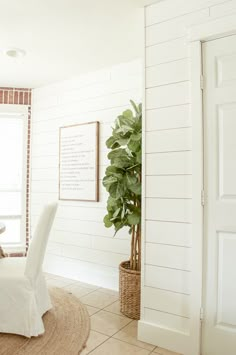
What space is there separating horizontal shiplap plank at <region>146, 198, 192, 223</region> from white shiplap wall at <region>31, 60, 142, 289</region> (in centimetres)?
105

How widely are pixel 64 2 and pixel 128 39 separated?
2.45 feet

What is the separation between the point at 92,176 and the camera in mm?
3359

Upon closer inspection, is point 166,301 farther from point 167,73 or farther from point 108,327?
point 167,73

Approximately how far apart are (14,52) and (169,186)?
2.17m

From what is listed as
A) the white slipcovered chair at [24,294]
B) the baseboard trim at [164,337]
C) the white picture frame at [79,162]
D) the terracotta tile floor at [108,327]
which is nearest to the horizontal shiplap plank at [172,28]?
the white picture frame at [79,162]

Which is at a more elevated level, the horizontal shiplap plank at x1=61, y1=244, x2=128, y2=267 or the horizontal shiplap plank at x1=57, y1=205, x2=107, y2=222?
the horizontal shiplap plank at x1=57, y1=205, x2=107, y2=222

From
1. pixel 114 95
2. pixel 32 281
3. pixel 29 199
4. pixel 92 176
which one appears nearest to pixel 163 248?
pixel 32 281

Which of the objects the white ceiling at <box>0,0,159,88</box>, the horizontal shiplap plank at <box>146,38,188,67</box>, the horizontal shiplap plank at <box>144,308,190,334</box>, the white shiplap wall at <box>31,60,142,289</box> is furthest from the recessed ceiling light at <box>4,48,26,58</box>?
the horizontal shiplap plank at <box>144,308,190,334</box>

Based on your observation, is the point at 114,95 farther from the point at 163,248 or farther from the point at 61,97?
the point at 163,248

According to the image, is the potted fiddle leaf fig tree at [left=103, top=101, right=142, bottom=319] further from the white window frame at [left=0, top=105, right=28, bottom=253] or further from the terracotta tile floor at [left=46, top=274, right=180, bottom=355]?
the white window frame at [left=0, top=105, right=28, bottom=253]

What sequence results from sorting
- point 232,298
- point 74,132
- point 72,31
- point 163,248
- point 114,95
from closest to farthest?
1. point 232,298
2. point 163,248
3. point 72,31
4. point 114,95
5. point 74,132

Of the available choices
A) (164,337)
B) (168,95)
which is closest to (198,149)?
(168,95)

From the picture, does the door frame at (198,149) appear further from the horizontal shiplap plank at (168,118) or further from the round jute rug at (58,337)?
the round jute rug at (58,337)

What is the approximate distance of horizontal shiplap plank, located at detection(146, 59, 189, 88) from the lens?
2016 mm
